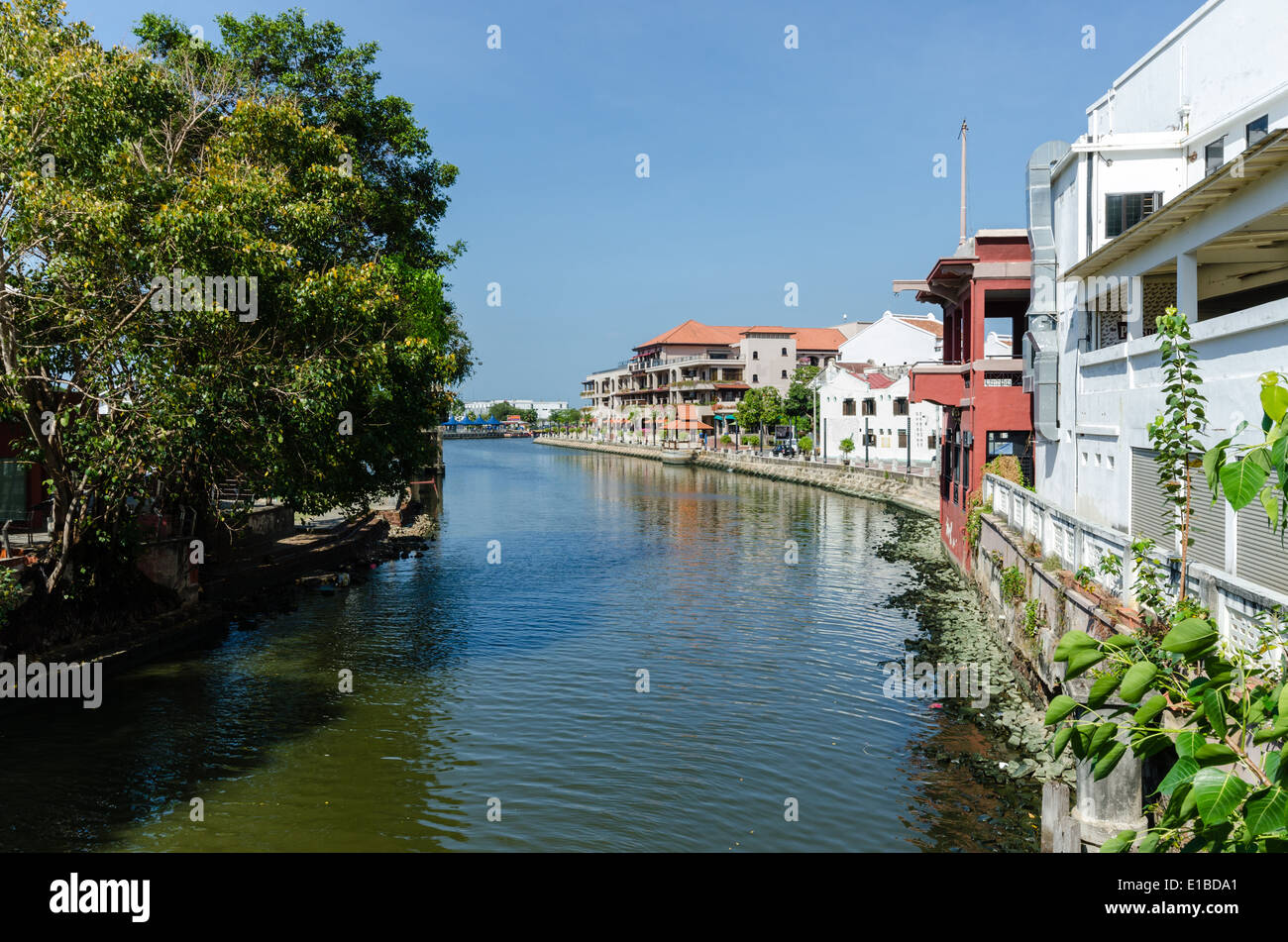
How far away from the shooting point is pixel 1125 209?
22484 mm

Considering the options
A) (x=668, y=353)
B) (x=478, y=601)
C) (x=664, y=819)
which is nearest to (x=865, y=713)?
(x=664, y=819)

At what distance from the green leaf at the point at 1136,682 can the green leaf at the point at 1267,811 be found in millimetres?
663

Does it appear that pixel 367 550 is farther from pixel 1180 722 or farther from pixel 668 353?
pixel 668 353

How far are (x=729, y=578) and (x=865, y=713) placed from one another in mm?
15580

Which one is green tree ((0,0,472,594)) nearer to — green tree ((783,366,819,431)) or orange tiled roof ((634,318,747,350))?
green tree ((783,366,819,431))

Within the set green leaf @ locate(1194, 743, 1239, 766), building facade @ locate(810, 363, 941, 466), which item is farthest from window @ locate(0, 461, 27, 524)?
building facade @ locate(810, 363, 941, 466)

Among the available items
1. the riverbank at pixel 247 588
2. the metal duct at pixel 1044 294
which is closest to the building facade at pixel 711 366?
the riverbank at pixel 247 588

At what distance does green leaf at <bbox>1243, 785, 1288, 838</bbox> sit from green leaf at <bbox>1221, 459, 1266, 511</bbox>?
1294mm

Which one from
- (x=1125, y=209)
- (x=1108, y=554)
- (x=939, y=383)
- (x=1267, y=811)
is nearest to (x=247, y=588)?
(x=1108, y=554)

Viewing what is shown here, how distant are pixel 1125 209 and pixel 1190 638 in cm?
2171

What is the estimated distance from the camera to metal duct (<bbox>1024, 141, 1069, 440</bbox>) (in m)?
24.6

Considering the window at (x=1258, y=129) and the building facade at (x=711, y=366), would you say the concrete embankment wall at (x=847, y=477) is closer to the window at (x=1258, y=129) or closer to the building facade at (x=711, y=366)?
the building facade at (x=711, y=366)

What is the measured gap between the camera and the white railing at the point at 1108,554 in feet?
32.0

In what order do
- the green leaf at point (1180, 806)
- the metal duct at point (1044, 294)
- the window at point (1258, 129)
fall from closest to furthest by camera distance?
1. the green leaf at point (1180, 806)
2. the window at point (1258, 129)
3. the metal duct at point (1044, 294)
